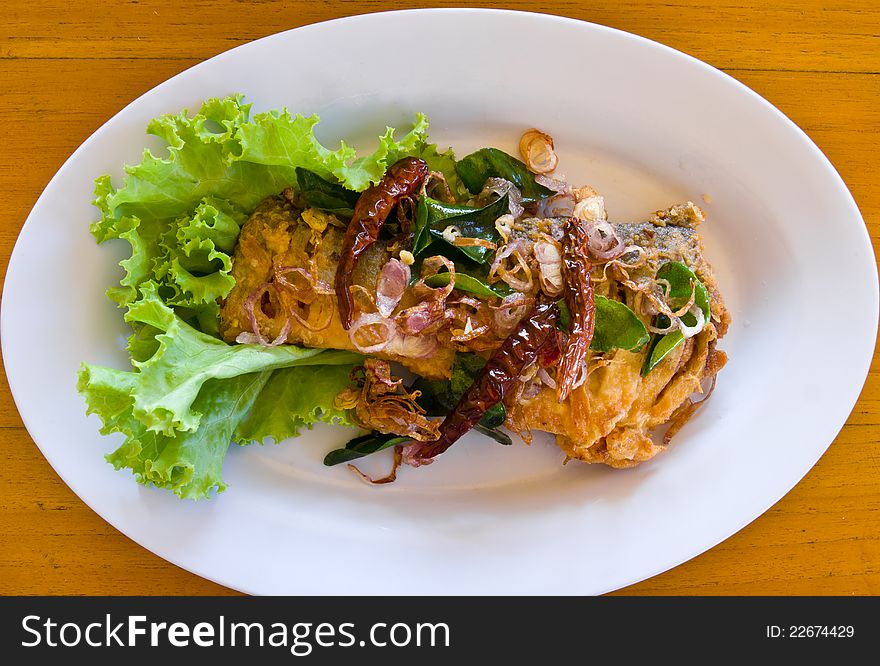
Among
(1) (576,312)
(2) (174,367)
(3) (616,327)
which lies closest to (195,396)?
(2) (174,367)

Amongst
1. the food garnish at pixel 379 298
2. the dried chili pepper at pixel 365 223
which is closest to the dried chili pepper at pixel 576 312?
the food garnish at pixel 379 298

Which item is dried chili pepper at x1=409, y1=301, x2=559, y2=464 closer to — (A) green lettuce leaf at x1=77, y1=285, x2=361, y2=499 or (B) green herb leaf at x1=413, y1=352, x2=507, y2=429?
(B) green herb leaf at x1=413, y1=352, x2=507, y2=429

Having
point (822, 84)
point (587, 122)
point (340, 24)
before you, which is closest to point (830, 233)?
point (822, 84)

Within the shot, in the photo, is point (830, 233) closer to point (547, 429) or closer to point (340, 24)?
point (547, 429)

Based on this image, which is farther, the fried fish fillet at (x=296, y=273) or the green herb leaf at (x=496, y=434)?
the green herb leaf at (x=496, y=434)

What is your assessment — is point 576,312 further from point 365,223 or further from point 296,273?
point 296,273

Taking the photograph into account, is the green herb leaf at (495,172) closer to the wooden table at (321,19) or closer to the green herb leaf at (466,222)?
the green herb leaf at (466,222)
